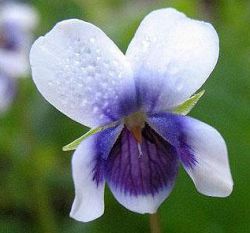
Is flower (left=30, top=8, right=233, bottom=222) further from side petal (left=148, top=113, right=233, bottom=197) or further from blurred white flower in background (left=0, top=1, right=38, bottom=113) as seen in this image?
blurred white flower in background (left=0, top=1, right=38, bottom=113)

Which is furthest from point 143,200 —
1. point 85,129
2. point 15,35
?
point 15,35

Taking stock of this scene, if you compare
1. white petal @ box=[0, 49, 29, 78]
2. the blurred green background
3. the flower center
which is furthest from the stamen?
white petal @ box=[0, 49, 29, 78]

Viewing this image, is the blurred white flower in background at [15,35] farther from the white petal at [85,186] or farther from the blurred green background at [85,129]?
the white petal at [85,186]

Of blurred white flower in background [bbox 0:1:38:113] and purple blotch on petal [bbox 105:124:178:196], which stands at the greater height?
purple blotch on petal [bbox 105:124:178:196]

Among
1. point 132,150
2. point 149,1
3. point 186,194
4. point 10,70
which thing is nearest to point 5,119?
point 10,70

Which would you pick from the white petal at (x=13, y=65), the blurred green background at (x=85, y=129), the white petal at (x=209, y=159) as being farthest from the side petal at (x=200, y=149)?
the white petal at (x=13, y=65)

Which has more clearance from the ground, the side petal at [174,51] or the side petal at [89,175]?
the side petal at [174,51]

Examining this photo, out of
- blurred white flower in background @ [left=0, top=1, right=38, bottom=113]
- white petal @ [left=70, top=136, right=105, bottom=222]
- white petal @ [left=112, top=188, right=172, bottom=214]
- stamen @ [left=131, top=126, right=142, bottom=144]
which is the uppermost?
stamen @ [left=131, top=126, right=142, bottom=144]
